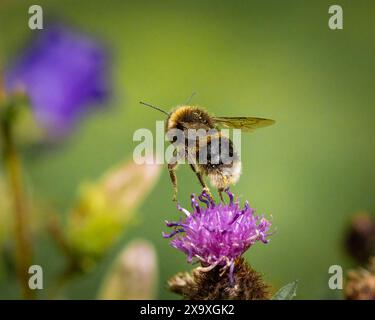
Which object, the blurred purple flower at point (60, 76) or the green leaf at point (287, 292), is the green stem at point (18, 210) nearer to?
the blurred purple flower at point (60, 76)

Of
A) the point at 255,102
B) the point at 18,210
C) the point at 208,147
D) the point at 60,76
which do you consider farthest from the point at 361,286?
the point at 255,102

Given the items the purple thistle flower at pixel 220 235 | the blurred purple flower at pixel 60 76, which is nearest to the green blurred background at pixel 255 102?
the blurred purple flower at pixel 60 76

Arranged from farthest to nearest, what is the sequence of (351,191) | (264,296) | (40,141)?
(351,191) → (40,141) → (264,296)

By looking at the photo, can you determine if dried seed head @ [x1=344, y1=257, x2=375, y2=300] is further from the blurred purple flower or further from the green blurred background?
the blurred purple flower

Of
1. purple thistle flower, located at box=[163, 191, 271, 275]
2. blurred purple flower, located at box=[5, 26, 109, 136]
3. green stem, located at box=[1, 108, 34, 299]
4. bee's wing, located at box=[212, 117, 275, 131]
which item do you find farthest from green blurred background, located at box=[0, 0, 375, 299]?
purple thistle flower, located at box=[163, 191, 271, 275]

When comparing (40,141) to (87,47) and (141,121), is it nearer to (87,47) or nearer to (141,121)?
(87,47)

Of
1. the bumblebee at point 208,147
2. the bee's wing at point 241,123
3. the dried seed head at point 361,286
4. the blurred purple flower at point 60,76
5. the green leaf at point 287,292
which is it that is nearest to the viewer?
the green leaf at point 287,292

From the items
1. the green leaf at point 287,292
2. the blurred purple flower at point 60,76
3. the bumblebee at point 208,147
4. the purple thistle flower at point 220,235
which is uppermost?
the blurred purple flower at point 60,76
